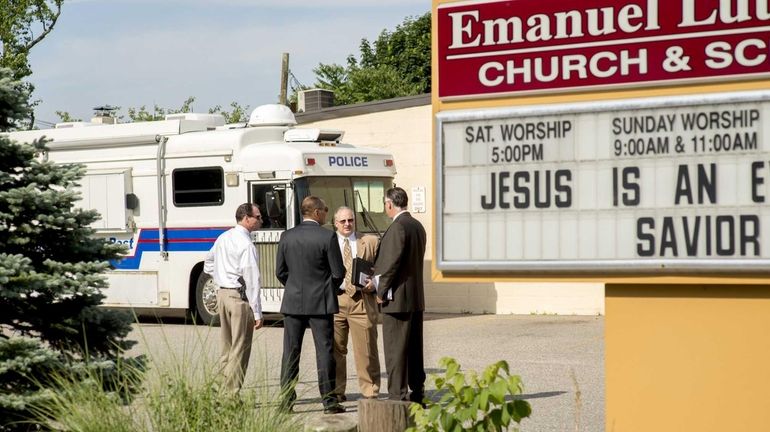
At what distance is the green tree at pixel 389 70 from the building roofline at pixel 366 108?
25490 millimetres

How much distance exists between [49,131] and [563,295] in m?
9.46

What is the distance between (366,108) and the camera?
24.5 m

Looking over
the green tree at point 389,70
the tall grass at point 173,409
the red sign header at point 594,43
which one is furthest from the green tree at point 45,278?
the green tree at point 389,70

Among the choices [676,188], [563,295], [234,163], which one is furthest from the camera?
[563,295]

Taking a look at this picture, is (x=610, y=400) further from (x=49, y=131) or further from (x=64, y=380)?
(x=49, y=131)

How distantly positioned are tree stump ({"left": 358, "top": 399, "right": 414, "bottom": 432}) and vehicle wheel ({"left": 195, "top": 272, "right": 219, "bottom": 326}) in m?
13.2

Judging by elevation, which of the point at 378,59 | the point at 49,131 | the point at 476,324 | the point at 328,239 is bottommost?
the point at 476,324

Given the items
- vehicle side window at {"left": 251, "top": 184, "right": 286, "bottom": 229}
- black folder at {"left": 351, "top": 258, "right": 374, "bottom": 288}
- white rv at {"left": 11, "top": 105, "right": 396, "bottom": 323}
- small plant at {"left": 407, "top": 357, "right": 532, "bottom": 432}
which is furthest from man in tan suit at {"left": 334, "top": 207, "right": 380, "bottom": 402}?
vehicle side window at {"left": 251, "top": 184, "right": 286, "bottom": 229}

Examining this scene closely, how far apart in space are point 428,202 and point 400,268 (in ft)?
42.0

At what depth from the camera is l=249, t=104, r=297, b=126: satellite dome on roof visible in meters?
21.5

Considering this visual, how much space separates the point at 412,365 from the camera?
11141mm

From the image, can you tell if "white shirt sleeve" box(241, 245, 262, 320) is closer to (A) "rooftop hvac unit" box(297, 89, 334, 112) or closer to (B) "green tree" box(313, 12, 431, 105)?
(A) "rooftop hvac unit" box(297, 89, 334, 112)

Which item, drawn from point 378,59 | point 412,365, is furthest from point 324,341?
point 378,59

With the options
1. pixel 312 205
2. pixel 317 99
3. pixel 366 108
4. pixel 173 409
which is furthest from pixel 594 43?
pixel 317 99
